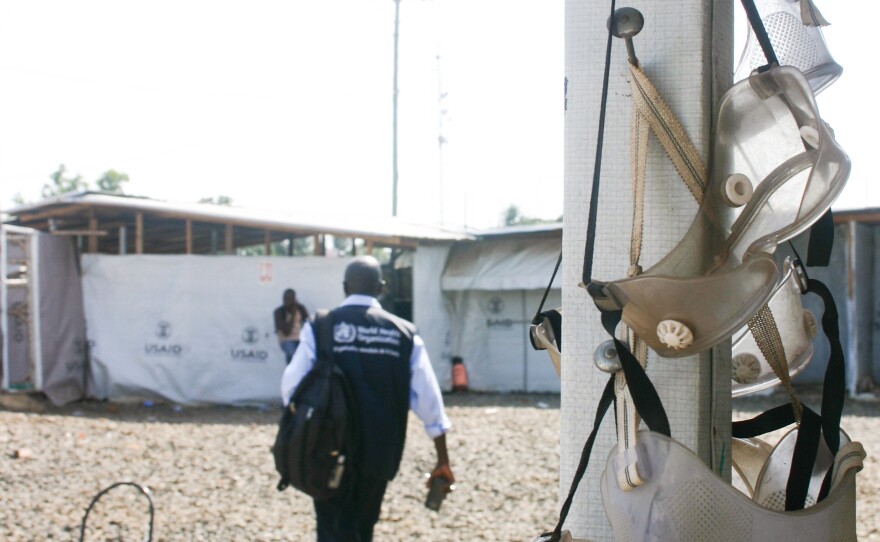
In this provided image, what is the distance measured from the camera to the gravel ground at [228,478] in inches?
212

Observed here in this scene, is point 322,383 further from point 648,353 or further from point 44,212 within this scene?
point 44,212

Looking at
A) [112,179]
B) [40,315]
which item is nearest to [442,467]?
[40,315]

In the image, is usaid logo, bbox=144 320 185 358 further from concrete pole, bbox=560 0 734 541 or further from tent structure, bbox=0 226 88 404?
concrete pole, bbox=560 0 734 541

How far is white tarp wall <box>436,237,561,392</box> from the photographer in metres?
12.2

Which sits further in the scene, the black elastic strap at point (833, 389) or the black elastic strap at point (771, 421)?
the black elastic strap at point (771, 421)

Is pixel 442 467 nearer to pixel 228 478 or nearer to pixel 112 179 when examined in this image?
pixel 228 478

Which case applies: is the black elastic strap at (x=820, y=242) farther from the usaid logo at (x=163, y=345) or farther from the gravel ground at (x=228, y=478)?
the usaid logo at (x=163, y=345)

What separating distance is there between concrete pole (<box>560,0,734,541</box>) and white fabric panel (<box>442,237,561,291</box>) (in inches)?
398

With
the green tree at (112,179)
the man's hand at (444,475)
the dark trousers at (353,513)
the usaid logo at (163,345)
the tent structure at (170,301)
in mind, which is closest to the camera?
the dark trousers at (353,513)

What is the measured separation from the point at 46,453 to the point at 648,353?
7.61 m

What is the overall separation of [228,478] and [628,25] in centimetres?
614

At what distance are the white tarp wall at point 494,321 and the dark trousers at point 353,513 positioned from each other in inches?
341

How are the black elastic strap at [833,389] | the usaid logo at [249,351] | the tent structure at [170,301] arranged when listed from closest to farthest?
the black elastic strap at [833,389] < the tent structure at [170,301] < the usaid logo at [249,351]

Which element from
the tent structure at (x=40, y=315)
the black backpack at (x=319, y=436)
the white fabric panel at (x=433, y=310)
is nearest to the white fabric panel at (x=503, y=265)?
the white fabric panel at (x=433, y=310)
